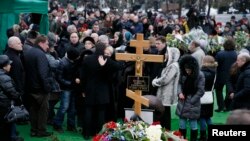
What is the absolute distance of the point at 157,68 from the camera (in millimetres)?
10602

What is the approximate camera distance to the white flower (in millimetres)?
5855

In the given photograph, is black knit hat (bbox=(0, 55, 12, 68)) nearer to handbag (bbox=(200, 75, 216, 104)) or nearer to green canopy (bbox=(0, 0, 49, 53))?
handbag (bbox=(200, 75, 216, 104))

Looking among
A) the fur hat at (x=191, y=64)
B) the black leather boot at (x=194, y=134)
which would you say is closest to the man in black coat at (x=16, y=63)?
the fur hat at (x=191, y=64)

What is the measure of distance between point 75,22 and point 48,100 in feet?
35.0

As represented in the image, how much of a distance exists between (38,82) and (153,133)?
14.6ft

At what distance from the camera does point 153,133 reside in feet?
19.2

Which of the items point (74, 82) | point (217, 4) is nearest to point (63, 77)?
point (74, 82)

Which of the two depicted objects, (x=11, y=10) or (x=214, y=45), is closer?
(x=11, y=10)

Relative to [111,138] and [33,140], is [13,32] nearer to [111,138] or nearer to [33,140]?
[33,140]

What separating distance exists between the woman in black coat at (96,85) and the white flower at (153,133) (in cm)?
381

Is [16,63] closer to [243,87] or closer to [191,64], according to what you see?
[191,64]

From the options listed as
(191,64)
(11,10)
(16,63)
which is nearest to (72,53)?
(16,63)

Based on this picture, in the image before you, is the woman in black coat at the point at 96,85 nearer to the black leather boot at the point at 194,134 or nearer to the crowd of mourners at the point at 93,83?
the crowd of mourners at the point at 93,83

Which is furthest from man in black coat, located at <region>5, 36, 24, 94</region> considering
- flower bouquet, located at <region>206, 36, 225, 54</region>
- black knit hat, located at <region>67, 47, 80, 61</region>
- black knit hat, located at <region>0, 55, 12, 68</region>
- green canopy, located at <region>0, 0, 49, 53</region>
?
flower bouquet, located at <region>206, 36, 225, 54</region>
